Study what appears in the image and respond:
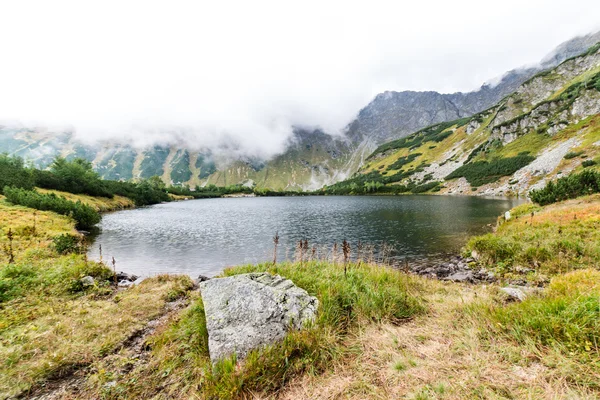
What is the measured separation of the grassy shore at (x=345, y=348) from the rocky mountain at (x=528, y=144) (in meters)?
101

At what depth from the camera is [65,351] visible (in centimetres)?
683

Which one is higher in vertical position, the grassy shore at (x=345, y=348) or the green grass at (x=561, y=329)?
the green grass at (x=561, y=329)

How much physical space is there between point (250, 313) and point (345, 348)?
103 inches

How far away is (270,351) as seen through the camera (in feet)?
18.2

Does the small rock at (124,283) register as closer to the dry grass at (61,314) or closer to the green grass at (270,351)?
the dry grass at (61,314)

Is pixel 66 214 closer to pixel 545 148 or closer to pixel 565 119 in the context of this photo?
pixel 545 148

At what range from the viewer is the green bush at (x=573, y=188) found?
3181 cm

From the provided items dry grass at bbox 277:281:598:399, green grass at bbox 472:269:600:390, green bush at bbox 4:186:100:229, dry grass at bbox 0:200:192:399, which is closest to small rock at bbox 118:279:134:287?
dry grass at bbox 0:200:192:399

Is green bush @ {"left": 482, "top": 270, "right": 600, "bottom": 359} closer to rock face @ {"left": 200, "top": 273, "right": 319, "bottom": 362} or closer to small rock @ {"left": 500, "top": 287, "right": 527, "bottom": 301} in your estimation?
small rock @ {"left": 500, "top": 287, "right": 527, "bottom": 301}

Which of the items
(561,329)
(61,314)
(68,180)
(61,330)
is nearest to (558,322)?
(561,329)

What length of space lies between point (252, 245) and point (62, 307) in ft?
78.8

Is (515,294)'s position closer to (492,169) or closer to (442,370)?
(442,370)

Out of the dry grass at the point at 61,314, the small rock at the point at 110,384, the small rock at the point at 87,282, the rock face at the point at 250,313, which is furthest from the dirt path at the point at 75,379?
the small rock at the point at 87,282

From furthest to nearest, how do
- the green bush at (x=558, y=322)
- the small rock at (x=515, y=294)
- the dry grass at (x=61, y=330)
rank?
1. the small rock at (x=515, y=294)
2. the dry grass at (x=61, y=330)
3. the green bush at (x=558, y=322)
